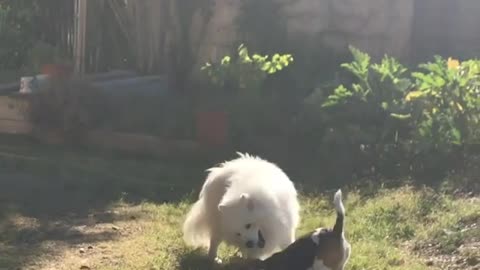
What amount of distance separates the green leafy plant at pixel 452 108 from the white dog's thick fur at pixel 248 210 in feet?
7.93

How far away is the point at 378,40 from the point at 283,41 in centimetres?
151

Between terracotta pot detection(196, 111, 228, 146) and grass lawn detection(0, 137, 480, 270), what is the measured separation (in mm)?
312

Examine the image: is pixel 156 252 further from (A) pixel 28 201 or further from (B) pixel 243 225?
(A) pixel 28 201

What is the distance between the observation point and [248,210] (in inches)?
165

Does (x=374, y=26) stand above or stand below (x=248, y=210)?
above

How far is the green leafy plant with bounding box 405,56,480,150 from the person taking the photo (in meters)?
6.63

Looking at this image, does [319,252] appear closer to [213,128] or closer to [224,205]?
[224,205]

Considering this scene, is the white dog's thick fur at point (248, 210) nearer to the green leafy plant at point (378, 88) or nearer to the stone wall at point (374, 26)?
the green leafy plant at point (378, 88)

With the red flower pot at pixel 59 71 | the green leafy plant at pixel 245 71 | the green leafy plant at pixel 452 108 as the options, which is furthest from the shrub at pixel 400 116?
the red flower pot at pixel 59 71

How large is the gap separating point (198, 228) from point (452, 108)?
294cm

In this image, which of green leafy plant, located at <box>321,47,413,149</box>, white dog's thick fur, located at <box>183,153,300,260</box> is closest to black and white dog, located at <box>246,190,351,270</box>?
white dog's thick fur, located at <box>183,153,300,260</box>

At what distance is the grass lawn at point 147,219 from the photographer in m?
4.78

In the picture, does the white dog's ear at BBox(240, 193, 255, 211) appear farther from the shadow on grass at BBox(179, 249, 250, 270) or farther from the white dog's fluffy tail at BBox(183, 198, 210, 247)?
the white dog's fluffy tail at BBox(183, 198, 210, 247)

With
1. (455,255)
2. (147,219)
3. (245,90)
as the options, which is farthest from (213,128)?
(455,255)
